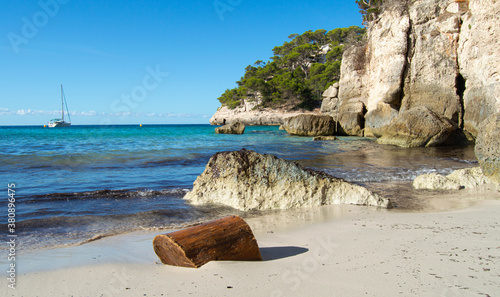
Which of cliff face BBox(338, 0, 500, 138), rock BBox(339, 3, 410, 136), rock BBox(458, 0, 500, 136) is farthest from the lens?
rock BBox(339, 3, 410, 136)

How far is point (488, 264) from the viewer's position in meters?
2.62

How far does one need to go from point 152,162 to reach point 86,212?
6821 millimetres

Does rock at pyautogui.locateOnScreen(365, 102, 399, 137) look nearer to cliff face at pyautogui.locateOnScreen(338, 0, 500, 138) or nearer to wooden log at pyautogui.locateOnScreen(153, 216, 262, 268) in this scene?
cliff face at pyautogui.locateOnScreen(338, 0, 500, 138)

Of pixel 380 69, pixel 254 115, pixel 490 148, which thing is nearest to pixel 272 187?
pixel 490 148

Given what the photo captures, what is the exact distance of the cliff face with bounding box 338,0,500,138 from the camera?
14984 millimetres

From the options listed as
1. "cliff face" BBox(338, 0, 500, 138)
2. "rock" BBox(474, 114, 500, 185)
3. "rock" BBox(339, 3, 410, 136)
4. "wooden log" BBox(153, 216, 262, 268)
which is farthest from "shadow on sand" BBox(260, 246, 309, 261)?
"rock" BBox(339, 3, 410, 136)

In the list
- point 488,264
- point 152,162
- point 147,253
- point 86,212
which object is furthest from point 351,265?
point 152,162

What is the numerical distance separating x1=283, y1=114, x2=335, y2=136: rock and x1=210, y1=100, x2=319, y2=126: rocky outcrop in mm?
24637

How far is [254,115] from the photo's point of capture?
5581 cm

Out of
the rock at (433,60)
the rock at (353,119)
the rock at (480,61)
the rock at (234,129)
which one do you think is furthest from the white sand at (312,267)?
the rock at (234,129)

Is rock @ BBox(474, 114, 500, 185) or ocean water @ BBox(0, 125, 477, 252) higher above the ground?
rock @ BBox(474, 114, 500, 185)

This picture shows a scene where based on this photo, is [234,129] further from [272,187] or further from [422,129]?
[272,187]

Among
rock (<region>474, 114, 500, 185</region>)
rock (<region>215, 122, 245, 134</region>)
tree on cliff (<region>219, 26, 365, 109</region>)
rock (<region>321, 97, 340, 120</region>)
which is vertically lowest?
rock (<region>474, 114, 500, 185</region>)

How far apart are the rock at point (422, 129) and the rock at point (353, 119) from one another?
8.40 meters
